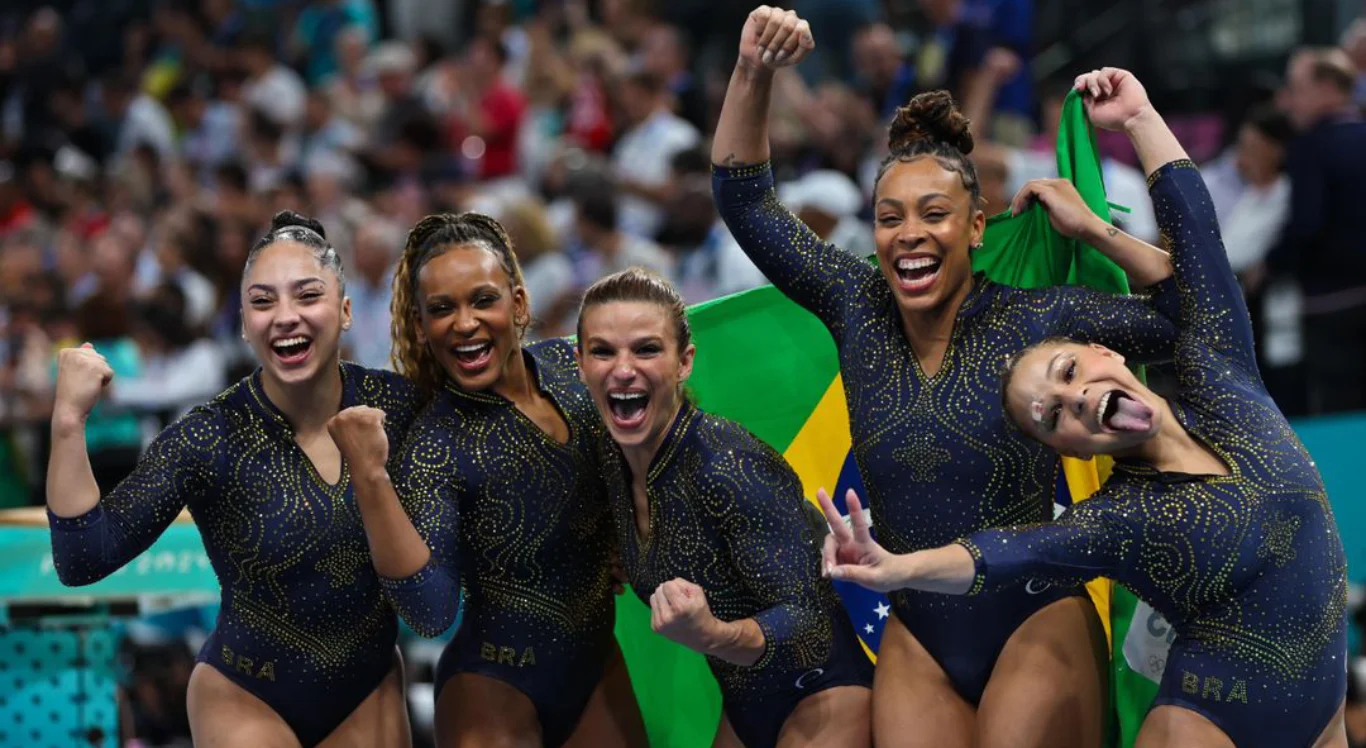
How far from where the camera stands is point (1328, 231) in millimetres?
6383

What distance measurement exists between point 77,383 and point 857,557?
5.17ft

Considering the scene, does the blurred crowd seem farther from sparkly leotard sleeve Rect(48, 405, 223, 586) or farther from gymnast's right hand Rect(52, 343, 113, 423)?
gymnast's right hand Rect(52, 343, 113, 423)

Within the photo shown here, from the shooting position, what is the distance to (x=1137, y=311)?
12.0 feet

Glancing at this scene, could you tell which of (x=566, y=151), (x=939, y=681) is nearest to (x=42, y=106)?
(x=566, y=151)

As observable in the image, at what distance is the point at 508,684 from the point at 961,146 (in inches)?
58.4

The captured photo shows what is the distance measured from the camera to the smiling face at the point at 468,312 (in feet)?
12.4

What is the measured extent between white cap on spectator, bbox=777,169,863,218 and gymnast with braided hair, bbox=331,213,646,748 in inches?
125

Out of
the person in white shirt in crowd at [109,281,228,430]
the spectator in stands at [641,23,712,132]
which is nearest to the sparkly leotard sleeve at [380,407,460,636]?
the person in white shirt in crowd at [109,281,228,430]

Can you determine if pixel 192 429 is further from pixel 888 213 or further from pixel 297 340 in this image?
pixel 888 213

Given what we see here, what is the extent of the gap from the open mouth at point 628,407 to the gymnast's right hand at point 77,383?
1.00 metres

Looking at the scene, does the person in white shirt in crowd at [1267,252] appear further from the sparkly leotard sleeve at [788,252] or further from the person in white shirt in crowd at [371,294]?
the person in white shirt in crowd at [371,294]

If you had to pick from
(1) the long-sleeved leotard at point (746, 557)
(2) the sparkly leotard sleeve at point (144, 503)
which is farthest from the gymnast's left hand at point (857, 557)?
(2) the sparkly leotard sleeve at point (144, 503)

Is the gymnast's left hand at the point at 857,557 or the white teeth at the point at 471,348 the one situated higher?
the white teeth at the point at 471,348

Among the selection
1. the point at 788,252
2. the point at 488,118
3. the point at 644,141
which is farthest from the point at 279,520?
the point at 488,118
